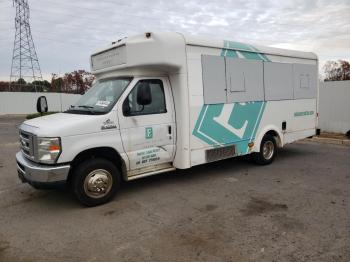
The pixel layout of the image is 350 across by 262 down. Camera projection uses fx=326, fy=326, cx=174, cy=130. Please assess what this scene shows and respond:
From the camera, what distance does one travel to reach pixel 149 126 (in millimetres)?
6133

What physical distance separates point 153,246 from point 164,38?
3729 millimetres

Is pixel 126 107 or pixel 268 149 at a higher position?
pixel 126 107

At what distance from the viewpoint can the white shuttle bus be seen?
5.38 m

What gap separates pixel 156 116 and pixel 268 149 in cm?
365

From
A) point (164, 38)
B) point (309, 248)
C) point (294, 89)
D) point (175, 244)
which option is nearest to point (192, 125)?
point (164, 38)

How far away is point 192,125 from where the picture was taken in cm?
660

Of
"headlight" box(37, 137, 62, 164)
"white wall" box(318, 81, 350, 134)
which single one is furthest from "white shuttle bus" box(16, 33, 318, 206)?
"white wall" box(318, 81, 350, 134)

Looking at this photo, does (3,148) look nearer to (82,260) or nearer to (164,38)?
(164,38)

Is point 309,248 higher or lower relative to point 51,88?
lower

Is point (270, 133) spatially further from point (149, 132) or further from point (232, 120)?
point (149, 132)

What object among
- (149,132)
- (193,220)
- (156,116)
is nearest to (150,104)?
(156,116)

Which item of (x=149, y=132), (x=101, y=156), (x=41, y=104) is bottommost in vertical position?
(x=101, y=156)

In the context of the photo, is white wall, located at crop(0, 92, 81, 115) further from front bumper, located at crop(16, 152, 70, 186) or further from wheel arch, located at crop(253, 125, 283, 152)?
front bumper, located at crop(16, 152, 70, 186)

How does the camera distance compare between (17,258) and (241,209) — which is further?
(241,209)
